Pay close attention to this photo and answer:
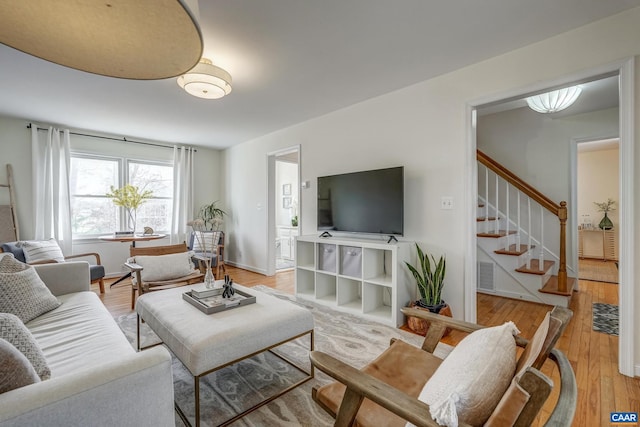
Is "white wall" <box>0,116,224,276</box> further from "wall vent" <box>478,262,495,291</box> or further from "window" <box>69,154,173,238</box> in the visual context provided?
"wall vent" <box>478,262,495,291</box>

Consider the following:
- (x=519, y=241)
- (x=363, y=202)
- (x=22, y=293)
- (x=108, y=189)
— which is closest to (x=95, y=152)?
(x=108, y=189)

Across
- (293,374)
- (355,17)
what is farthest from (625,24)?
(293,374)

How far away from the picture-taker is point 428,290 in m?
2.65

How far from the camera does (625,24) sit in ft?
6.19

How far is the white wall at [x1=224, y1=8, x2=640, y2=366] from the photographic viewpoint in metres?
2.02

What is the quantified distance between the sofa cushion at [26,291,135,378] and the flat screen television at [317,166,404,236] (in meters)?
2.37

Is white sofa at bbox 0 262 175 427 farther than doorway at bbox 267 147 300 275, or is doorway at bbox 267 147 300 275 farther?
doorway at bbox 267 147 300 275

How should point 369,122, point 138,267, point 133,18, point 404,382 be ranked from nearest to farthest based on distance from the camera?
point 133,18 → point 404,382 → point 138,267 → point 369,122

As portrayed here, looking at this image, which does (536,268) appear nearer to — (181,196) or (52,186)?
(181,196)

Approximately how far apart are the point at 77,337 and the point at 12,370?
2.99 feet

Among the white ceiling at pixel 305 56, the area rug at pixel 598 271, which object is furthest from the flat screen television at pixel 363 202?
the area rug at pixel 598 271

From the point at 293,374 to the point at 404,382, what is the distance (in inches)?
38.8

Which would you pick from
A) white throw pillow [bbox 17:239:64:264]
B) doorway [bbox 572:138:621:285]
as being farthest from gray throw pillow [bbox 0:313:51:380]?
doorway [bbox 572:138:621:285]

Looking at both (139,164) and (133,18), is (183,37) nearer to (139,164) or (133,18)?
(133,18)
